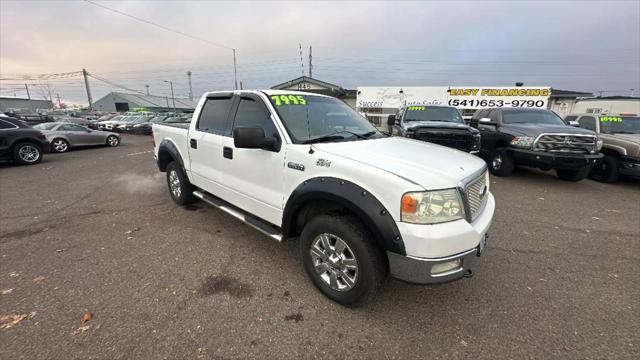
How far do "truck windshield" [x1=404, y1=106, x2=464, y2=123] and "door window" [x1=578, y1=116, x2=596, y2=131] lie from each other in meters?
3.72

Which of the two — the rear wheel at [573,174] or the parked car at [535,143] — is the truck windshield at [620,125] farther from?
the rear wheel at [573,174]

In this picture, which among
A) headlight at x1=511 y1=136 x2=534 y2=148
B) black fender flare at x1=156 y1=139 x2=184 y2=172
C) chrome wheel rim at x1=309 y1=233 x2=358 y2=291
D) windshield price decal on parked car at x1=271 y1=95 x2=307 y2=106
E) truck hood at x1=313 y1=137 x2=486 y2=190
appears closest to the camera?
truck hood at x1=313 y1=137 x2=486 y2=190

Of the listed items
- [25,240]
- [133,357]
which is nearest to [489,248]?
[133,357]

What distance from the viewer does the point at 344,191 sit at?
7.54 feet

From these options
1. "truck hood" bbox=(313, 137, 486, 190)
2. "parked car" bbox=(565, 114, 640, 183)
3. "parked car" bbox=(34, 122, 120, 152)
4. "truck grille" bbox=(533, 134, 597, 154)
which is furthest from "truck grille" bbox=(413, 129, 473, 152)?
"parked car" bbox=(34, 122, 120, 152)

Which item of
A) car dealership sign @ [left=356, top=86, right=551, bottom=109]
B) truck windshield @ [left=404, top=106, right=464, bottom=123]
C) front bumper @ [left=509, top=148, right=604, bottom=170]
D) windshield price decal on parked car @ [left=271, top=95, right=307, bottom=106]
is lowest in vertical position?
front bumper @ [left=509, top=148, right=604, bottom=170]

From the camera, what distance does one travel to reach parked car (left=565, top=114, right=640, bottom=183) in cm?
686

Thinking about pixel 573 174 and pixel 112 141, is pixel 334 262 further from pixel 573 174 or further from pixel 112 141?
pixel 112 141

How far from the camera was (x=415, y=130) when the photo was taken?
739 centimetres

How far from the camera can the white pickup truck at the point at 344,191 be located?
6.81 ft

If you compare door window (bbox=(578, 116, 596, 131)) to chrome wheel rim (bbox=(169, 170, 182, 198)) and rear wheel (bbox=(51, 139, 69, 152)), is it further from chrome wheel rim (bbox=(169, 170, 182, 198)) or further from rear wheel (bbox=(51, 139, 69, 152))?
rear wheel (bbox=(51, 139, 69, 152))

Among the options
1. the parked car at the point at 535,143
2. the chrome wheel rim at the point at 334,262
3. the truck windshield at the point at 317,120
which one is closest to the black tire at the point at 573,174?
the parked car at the point at 535,143

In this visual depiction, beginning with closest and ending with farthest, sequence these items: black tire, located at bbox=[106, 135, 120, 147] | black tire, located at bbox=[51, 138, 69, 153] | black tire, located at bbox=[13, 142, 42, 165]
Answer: black tire, located at bbox=[13, 142, 42, 165]
black tire, located at bbox=[51, 138, 69, 153]
black tire, located at bbox=[106, 135, 120, 147]

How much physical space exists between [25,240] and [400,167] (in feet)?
16.0
